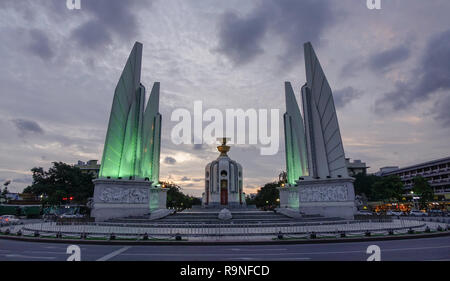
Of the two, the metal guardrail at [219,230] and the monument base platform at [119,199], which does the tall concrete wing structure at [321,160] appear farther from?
the monument base platform at [119,199]

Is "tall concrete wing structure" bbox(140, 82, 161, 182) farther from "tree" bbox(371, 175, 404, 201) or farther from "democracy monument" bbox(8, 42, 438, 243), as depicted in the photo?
"tree" bbox(371, 175, 404, 201)

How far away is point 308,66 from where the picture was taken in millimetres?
34312

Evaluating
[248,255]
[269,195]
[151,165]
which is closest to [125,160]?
[151,165]

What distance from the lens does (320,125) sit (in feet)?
105

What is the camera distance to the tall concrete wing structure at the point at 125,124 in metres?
28.1

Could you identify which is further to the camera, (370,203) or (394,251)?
(370,203)

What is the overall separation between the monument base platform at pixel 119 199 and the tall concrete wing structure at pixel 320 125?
63.8ft

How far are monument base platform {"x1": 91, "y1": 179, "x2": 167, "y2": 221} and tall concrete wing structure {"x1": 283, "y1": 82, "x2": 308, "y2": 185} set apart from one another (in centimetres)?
2194

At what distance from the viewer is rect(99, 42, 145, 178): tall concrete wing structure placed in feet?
92.1

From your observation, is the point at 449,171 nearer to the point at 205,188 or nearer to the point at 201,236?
the point at 205,188

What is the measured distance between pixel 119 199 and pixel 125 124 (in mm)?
9036
